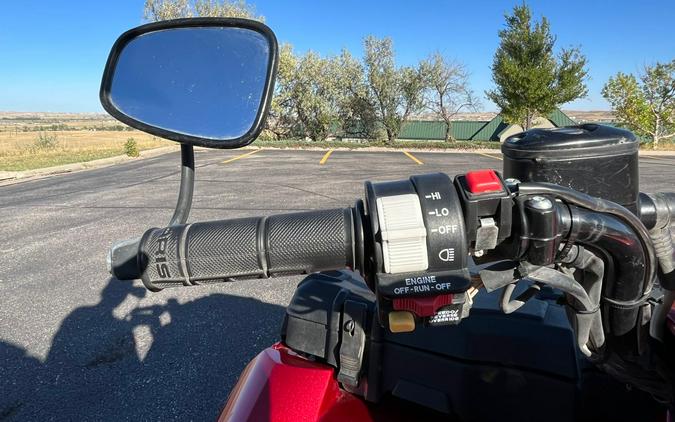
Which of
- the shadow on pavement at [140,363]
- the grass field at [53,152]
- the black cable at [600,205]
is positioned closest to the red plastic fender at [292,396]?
the black cable at [600,205]

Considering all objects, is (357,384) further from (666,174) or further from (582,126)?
(666,174)

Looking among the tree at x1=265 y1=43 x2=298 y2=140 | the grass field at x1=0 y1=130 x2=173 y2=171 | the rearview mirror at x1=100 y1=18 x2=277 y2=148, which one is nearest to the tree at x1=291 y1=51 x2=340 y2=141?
the tree at x1=265 y1=43 x2=298 y2=140

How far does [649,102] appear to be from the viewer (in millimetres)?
23359

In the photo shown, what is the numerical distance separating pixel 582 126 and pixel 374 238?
2.27ft

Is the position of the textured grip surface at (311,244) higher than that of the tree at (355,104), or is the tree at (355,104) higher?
the tree at (355,104)

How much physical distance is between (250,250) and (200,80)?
57 centimetres

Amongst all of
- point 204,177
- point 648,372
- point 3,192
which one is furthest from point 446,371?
point 3,192

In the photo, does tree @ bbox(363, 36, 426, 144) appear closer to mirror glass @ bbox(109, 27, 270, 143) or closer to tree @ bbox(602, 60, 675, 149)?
tree @ bbox(602, 60, 675, 149)

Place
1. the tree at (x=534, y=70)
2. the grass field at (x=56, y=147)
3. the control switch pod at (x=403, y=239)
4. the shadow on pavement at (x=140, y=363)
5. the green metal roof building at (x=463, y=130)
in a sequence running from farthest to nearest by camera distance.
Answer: the green metal roof building at (x=463, y=130)
the tree at (x=534, y=70)
the grass field at (x=56, y=147)
the shadow on pavement at (x=140, y=363)
the control switch pod at (x=403, y=239)

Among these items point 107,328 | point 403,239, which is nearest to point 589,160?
point 403,239

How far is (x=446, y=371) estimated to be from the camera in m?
1.16

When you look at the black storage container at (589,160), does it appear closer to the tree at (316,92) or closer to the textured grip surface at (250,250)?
the textured grip surface at (250,250)

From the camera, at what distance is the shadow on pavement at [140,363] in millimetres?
2670

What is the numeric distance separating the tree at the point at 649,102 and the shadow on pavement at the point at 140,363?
85.1 ft
